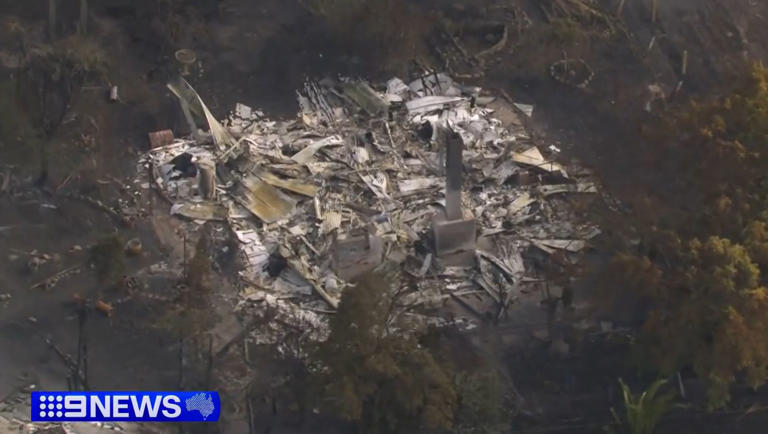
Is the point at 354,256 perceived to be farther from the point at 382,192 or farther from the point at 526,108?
the point at 526,108

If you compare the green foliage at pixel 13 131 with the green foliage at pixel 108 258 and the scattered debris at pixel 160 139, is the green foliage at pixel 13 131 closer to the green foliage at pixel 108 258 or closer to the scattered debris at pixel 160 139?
the scattered debris at pixel 160 139

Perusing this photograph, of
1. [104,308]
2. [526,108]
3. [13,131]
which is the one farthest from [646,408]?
[13,131]

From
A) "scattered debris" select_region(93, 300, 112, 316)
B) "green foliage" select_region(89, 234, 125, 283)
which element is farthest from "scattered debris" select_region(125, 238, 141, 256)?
"scattered debris" select_region(93, 300, 112, 316)

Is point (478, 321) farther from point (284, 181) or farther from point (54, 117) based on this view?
point (54, 117)

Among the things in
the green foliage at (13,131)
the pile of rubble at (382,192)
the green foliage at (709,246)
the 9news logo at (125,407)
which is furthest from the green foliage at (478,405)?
the green foliage at (13,131)

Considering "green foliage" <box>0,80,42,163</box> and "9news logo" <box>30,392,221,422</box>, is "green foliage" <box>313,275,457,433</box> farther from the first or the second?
"green foliage" <box>0,80,42,163</box>
